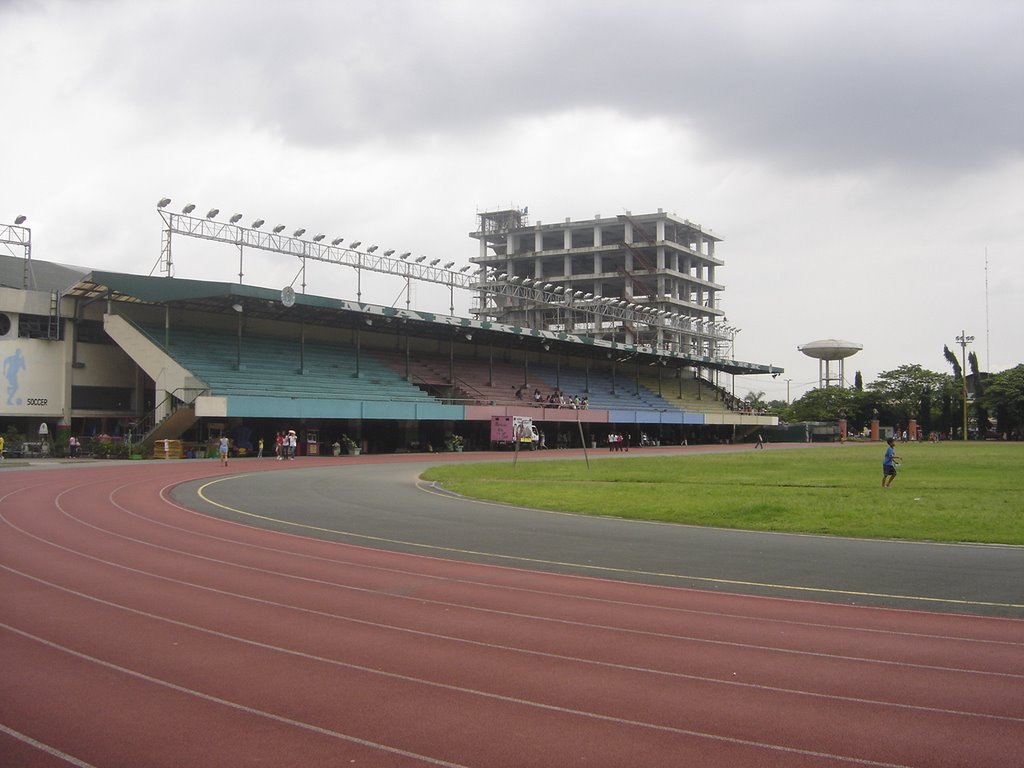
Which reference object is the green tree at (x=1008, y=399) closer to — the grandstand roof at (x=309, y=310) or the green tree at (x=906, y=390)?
the green tree at (x=906, y=390)

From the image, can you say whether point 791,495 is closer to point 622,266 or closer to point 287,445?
point 287,445

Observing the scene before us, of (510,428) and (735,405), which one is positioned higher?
(735,405)

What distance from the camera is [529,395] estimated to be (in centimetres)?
6619

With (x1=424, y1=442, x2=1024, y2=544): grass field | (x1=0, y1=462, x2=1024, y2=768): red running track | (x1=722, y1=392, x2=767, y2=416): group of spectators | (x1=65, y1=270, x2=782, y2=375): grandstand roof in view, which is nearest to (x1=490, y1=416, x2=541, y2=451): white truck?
(x1=424, y1=442, x2=1024, y2=544): grass field

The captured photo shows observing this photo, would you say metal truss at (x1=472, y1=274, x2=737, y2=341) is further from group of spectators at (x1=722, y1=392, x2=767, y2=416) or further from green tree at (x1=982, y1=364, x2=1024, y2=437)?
green tree at (x1=982, y1=364, x2=1024, y2=437)

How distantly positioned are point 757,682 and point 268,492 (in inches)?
775

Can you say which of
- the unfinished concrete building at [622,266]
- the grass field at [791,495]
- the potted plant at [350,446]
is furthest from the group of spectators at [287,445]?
the unfinished concrete building at [622,266]

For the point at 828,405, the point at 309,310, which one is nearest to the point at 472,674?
the point at 309,310

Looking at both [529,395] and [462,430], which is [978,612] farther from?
[529,395]

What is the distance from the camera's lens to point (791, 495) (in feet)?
76.9

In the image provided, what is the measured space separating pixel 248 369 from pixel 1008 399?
77766 mm

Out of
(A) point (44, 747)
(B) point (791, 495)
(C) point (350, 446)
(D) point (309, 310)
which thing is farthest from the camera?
(D) point (309, 310)

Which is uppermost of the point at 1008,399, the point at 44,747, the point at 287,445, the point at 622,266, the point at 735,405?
the point at 622,266

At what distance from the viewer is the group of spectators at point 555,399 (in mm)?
64000
